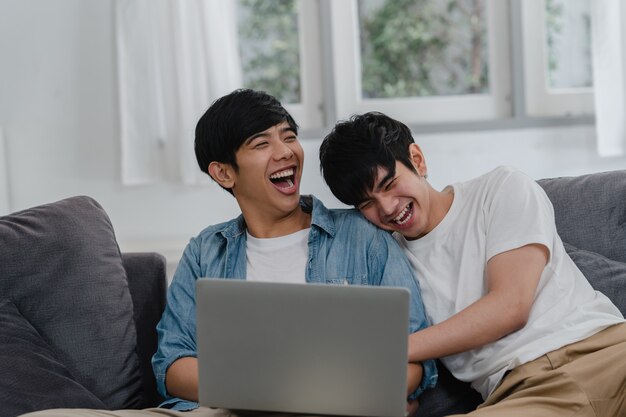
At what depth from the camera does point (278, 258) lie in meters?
1.95

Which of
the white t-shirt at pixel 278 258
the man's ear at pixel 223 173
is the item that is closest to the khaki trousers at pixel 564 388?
the white t-shirt at pixel 278 258

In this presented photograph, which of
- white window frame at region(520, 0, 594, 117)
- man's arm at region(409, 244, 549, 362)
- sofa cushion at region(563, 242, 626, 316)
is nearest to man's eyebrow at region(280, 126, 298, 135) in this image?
man's arm at region(409, 244, 549, 362)

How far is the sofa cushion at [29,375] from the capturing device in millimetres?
1777

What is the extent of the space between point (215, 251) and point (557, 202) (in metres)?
0.81

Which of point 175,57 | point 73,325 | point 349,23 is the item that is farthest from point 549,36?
point 73,325

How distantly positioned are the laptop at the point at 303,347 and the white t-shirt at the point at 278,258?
518 mm

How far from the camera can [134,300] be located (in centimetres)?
212

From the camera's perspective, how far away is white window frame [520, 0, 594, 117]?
3.28m

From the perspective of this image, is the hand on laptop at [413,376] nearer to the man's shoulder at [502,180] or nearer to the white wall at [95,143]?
the man's shoulder at [502,180]

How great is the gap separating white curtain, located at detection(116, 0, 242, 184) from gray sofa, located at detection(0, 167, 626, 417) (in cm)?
108

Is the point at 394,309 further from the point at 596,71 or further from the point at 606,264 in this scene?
the point at 596,71

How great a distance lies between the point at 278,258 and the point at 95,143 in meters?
1.54

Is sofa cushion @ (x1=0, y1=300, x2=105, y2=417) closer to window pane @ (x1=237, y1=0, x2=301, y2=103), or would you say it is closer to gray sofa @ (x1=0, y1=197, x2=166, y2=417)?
gray sofa @ (x1=0, y1=197, x2=166, y2=417)

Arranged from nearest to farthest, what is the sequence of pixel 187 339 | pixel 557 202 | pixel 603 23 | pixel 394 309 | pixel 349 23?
pixel 394 309 → pixel 187 339 → pixel 557 202 → pixel 603 23 → pixel 349 23
